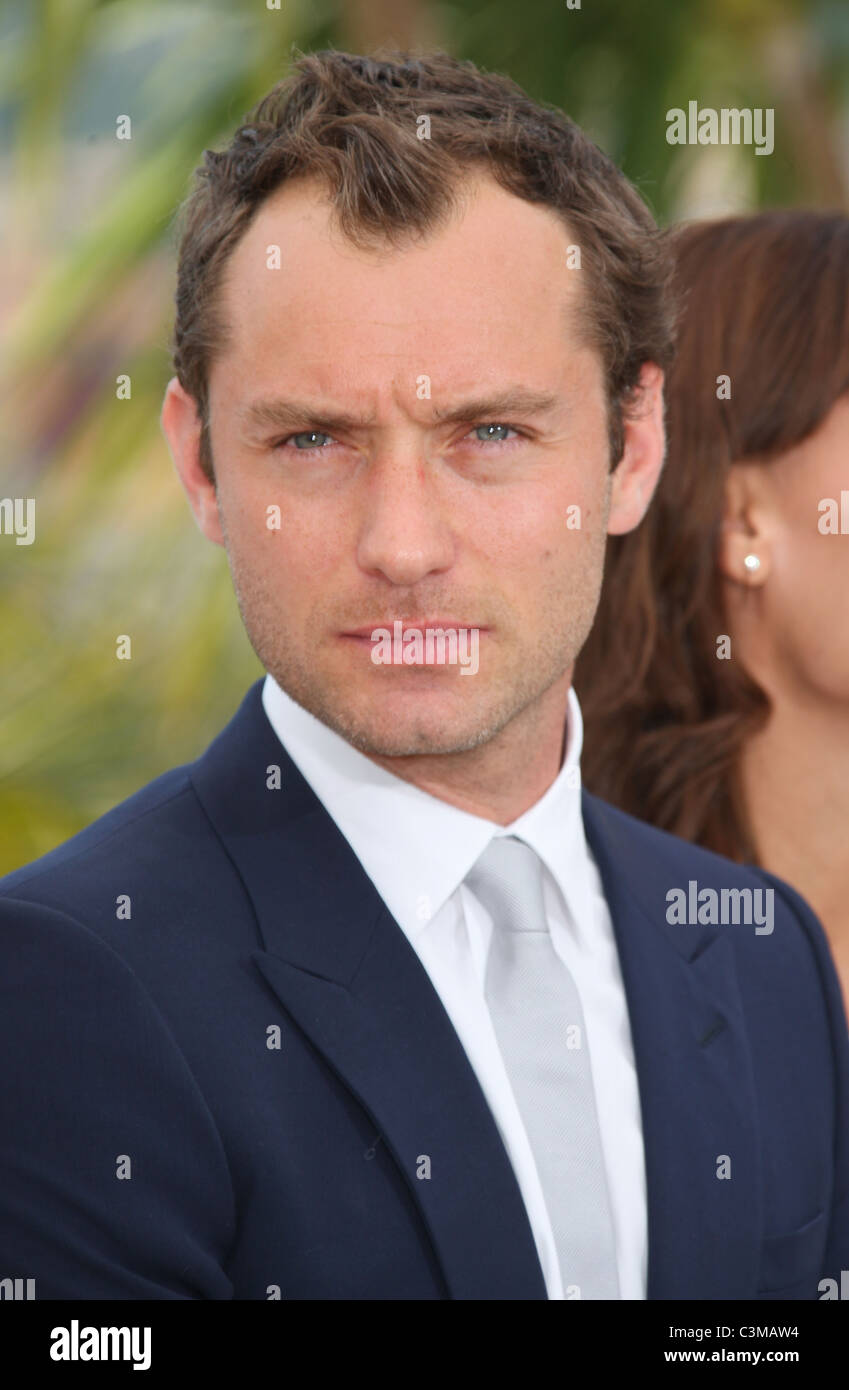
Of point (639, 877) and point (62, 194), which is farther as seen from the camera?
point (62, 194)

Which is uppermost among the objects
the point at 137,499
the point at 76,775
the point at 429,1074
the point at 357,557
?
the point at 137,499

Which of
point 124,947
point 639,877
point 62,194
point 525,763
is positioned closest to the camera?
point 124,947

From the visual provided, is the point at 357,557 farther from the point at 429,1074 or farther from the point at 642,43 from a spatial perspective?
the point at 642,43

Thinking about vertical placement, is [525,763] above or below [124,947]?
above

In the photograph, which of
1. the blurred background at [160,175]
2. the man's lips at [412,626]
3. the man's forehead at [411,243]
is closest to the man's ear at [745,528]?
the man's forehead at [411,243]

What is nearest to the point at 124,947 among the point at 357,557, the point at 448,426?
the point at 357,557

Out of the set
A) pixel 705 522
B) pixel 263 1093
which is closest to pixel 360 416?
pixel 263 1093

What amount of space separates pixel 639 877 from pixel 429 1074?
0.37 metres

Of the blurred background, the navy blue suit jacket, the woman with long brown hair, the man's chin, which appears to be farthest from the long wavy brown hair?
the blurred background

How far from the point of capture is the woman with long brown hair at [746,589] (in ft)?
6.32

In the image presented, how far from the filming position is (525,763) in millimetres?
1413

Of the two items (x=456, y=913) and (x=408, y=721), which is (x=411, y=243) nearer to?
(x=408, y=721)

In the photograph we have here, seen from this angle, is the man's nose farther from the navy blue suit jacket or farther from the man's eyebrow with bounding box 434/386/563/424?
the navy blue suit jacket

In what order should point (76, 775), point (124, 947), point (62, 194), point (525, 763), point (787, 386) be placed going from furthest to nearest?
1. point (62, 194)
2. point (76, 775)
3. point (787, 386)
4. point (525, 763)
5. point (124, 947)
